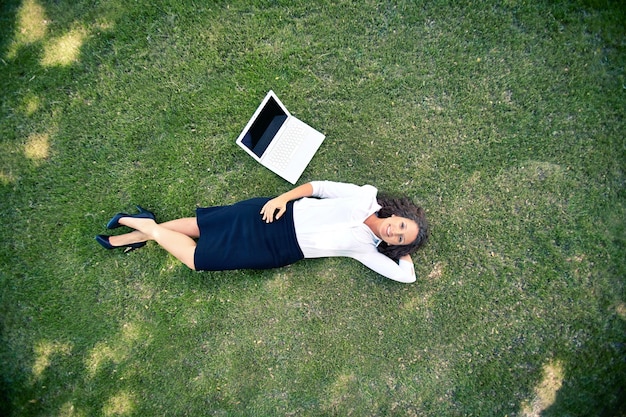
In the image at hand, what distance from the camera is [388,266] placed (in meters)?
3.58

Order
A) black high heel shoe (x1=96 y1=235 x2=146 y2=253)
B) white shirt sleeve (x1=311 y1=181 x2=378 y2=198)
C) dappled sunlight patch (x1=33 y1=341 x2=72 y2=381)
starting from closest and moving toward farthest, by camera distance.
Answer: white shirt sleeve (x1=311 y1=181 x2=378 y2=198), black high heel shoe (x1=96 y1=235 x2=146 y2=253), dappled sunlight patch (x1=33 y1=341 x2=72 y2=381)

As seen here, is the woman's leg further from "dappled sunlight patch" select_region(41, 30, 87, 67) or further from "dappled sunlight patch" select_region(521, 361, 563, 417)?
"dappled sunlight patch" select_region(521, 361, 563, 417)

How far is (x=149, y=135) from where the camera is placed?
13.3 feet

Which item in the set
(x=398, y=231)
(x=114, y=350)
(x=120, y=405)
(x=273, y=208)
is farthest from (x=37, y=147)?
(x=398, y=231)

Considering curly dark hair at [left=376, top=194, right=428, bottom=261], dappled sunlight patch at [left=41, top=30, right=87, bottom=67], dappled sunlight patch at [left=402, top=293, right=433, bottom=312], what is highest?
dappled sunlight patch at [left=41, top=30, right=87, bottom=67]

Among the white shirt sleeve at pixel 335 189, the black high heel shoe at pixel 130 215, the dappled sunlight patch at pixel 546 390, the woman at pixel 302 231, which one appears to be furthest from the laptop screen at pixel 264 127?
the dappled sunlight patch at pixel 546 390

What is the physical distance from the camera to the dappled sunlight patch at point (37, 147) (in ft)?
13.1

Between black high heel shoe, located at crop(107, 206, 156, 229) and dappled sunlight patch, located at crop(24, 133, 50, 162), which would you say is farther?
dappled sunlight patch, located at crop(24, 133, 50, 162)

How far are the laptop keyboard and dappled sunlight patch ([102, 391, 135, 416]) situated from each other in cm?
292

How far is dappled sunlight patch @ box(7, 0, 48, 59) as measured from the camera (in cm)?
396

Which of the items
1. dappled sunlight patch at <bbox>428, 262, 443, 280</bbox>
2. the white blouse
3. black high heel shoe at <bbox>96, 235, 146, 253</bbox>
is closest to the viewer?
the white blouse

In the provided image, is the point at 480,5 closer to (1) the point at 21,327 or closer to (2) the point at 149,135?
(2) the point at 149,135

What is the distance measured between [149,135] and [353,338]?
3107 mm

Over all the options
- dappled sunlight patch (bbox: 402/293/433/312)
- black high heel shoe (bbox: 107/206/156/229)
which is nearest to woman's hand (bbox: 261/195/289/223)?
black high heel shoe (bbox: 107/206/156/229)
